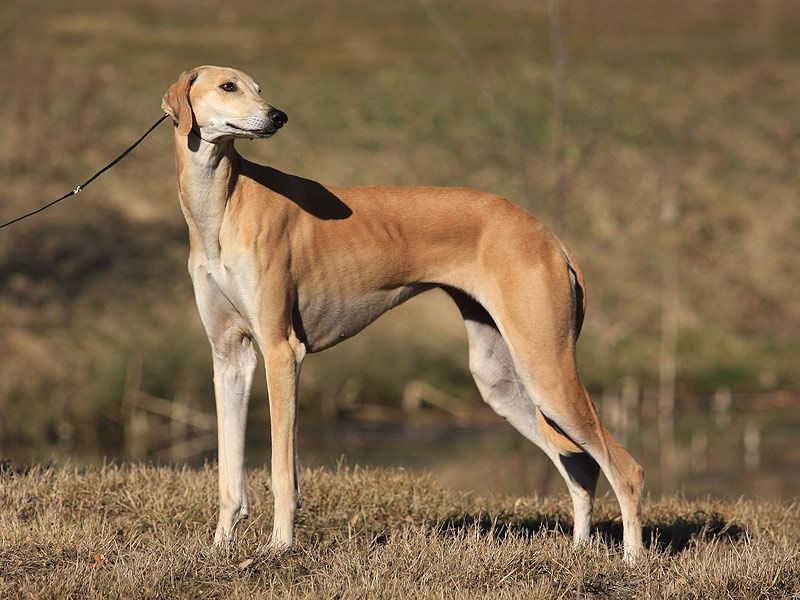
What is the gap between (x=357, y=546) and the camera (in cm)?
695

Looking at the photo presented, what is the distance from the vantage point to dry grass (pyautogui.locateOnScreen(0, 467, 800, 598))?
6004 millimetres

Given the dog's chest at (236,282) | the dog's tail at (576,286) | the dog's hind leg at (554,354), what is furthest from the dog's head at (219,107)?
the dog's tail at (576,286)

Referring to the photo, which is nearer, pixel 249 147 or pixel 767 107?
pixel 249 147

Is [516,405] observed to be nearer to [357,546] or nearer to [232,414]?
[357,546]

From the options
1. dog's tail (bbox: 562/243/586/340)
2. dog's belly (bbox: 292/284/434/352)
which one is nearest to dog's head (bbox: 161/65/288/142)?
dog's belly (bbox: 292/284/434/352)

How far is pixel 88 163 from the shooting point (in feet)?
74.4

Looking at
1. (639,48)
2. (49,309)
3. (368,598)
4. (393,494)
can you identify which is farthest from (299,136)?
(368,598)

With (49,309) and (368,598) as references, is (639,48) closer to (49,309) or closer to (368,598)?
(49,309)

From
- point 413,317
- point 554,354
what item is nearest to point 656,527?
point 554,354

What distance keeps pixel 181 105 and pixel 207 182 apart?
0.44 m

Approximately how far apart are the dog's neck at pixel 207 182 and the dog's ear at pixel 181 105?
14 centimetres

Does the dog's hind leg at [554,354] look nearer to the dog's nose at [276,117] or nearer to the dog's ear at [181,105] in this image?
the dog's nose at [276,117]

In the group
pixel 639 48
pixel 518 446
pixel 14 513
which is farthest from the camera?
pixel 639 48

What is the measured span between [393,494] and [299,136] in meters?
19.2
